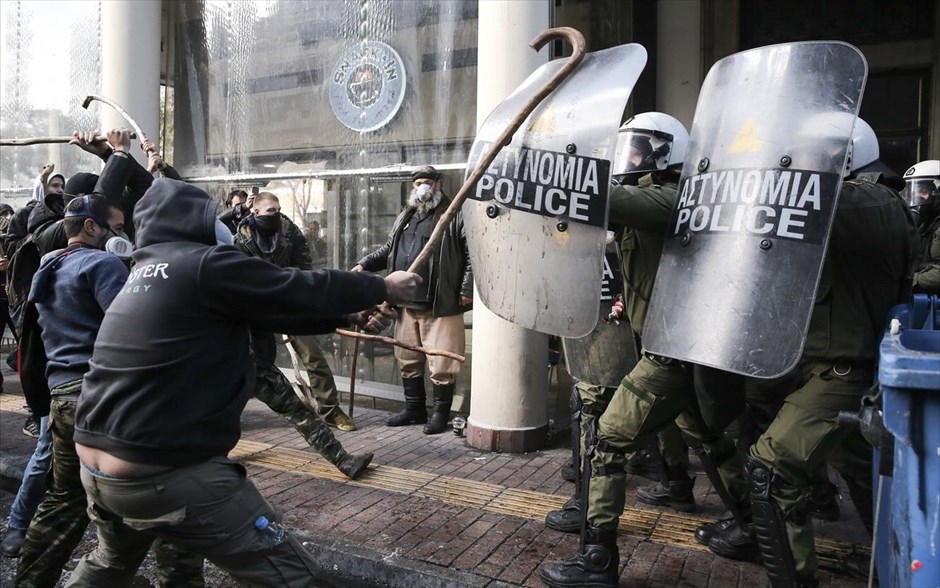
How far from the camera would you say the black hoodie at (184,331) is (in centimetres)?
233

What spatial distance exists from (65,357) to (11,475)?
235cm

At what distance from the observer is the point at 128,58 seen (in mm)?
7191

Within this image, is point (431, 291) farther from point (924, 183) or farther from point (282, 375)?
point (924, 183)

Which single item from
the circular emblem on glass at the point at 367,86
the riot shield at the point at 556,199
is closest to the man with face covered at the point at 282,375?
the circular emblem on glass at the point at 367,86

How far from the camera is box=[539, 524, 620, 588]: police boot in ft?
10.8

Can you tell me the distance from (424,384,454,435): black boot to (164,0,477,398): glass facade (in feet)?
1.40

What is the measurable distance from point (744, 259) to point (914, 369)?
108cm

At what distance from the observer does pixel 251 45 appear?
291 inches

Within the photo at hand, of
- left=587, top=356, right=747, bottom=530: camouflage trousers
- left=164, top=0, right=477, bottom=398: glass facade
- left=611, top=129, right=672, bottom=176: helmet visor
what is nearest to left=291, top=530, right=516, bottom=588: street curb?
left=587, top=356, right=747, bottom=530: camouflage trousers

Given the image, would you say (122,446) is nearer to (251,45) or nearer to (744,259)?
(744,259)

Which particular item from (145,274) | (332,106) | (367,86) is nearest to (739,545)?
(145,274)

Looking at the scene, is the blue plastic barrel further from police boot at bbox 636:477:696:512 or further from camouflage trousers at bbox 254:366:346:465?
camouflage trousers at bbox 254:366:346:465

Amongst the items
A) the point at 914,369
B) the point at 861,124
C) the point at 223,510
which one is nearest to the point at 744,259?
the point at 861,124

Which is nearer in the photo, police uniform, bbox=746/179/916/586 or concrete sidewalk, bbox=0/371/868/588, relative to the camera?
police uniform, bbox=746/179/916/586
